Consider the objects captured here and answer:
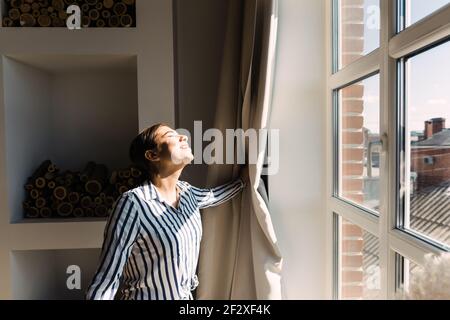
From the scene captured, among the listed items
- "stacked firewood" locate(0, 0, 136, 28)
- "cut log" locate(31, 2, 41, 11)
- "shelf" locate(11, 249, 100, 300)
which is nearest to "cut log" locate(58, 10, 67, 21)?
"stacked firewood" locate(0, 0, 136, 28)

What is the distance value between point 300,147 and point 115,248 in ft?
3.11

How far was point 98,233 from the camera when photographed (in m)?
1.60

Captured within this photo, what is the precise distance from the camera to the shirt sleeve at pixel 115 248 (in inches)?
40.4

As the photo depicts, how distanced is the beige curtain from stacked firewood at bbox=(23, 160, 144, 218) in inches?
16.8

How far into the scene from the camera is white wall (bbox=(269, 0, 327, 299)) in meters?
1.62

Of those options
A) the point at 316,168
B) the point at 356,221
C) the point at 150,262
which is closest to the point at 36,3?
the point at 150,262

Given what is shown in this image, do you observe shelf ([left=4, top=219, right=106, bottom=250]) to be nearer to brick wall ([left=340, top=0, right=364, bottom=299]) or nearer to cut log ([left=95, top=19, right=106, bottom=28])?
A: cut log ([left=95, top=19, right=106, bottom=28])

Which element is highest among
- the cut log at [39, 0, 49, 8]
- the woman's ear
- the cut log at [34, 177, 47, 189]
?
the cut log at [39, 0, 49, 8]

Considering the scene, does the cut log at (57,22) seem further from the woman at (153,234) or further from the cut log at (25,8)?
the woman at (153,234)

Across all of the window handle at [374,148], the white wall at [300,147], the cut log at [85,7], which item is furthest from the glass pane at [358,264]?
the cut log at [85,7]

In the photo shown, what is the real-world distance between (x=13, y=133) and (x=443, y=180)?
161 cm

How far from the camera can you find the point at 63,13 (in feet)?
5.16

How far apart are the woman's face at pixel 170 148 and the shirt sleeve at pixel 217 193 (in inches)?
8.4

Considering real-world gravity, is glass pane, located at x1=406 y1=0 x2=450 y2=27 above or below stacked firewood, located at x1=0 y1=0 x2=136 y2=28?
below
